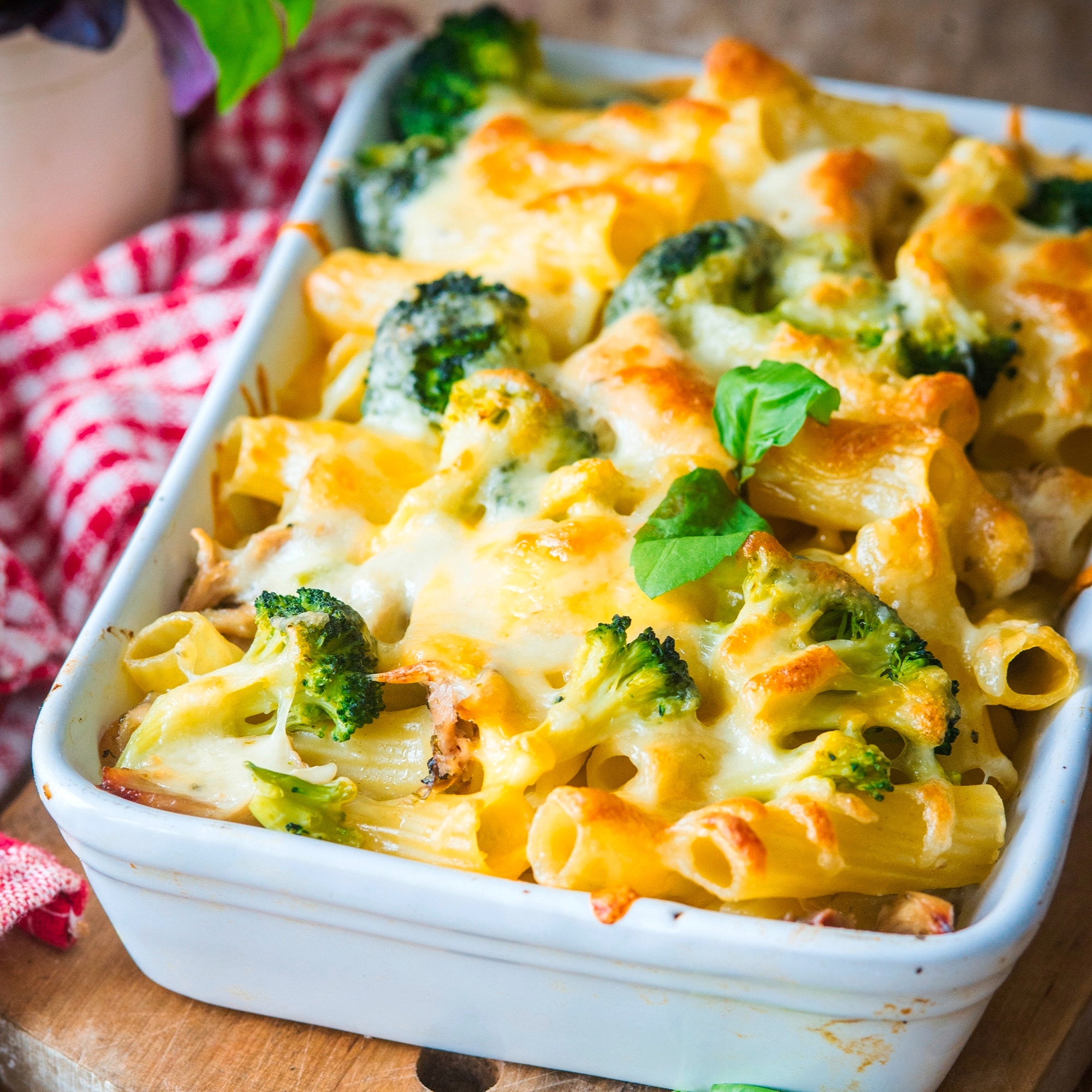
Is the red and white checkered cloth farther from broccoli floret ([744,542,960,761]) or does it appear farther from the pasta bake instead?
broccoli floret ([744,542,960,761])

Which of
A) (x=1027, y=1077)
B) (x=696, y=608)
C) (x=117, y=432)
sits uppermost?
(x=696, y=608)

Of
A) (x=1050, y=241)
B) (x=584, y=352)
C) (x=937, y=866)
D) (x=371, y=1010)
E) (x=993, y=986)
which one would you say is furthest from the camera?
(x=1050, y=241)

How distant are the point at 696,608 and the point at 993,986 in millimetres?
597

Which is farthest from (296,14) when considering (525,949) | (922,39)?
(922,39)

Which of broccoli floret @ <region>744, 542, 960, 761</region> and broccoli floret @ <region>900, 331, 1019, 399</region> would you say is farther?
broccoli floret @ <region>900, 331, 1019, 399</region>

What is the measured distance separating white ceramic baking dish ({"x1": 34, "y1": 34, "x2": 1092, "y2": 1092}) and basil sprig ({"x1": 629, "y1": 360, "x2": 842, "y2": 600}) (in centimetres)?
46

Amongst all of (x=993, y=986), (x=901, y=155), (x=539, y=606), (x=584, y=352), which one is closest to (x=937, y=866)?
(x=993, y=986)

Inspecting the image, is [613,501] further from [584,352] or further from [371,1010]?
[371,1010]

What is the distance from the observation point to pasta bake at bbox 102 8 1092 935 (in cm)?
175

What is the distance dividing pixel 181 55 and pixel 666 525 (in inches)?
78.6

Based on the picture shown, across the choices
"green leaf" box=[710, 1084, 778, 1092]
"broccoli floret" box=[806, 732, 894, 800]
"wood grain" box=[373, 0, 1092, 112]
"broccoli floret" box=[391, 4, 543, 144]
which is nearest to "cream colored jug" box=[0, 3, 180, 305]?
"broccoli floret" box=[391, 4, 543, 144]

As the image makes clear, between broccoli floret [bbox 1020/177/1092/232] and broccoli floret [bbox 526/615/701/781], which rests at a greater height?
broccoli floret [bbox 1020/177/1092/232]

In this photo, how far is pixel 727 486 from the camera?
80.8 inches

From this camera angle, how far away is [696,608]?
1.93 metres
